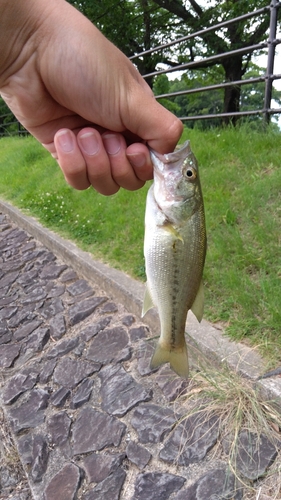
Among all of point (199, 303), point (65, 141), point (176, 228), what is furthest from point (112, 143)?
point (199, 303)

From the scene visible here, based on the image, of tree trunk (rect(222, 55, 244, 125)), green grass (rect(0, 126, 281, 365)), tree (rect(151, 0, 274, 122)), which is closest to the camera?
green grass (rect(0, 126, 281, 365))

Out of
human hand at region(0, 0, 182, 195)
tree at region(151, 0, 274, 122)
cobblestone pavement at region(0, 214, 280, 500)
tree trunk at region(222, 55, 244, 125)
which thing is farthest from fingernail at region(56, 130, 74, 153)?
tree trunk at region(222, 55, 244, 125)

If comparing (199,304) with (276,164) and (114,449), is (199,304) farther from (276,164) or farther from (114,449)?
(276,164)

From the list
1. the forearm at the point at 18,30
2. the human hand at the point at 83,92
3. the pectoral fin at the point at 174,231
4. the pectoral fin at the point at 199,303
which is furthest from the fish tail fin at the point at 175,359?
the forearm at the point at 18,30

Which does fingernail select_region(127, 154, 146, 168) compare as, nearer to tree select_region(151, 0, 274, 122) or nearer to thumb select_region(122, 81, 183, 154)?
thumb select_region(122, 81, 183, 154)

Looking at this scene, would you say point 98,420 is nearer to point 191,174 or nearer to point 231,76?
point 191,174

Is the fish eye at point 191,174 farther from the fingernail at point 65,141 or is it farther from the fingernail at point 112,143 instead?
the fingernail at point 65,141
